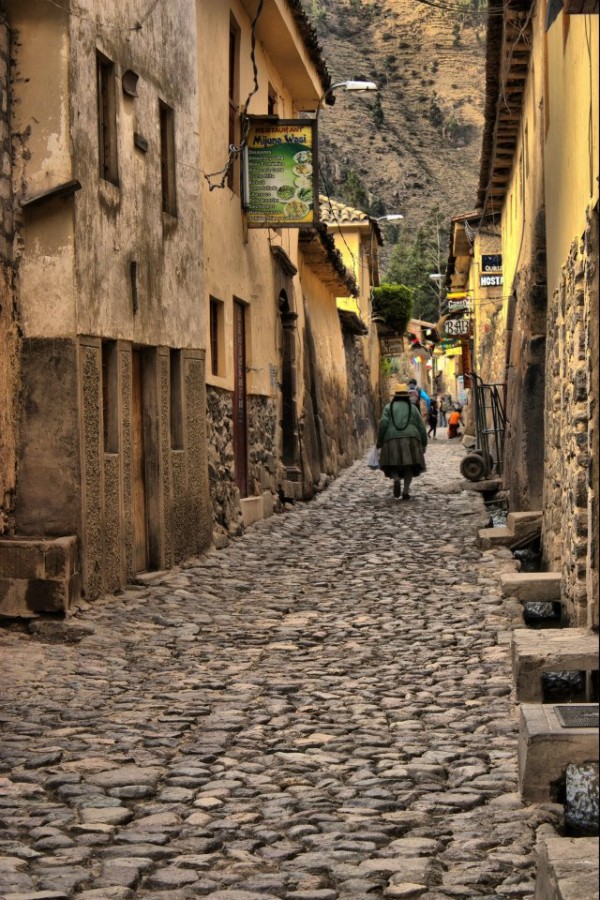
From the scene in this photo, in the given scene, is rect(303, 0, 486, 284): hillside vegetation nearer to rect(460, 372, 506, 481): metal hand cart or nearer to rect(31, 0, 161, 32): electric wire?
rect(460, 372, 506, 481): metal hand cart

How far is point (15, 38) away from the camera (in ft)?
31.6

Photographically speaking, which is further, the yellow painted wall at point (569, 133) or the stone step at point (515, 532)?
the stone step at point (515, 532)

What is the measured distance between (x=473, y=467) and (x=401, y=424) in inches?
82.8

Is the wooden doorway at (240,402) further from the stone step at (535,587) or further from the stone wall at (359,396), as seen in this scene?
the stone wall at (359,396)

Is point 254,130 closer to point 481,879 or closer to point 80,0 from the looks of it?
point 80,0

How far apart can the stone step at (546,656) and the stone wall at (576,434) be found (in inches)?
7.7

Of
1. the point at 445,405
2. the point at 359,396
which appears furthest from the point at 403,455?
the point at 445,405

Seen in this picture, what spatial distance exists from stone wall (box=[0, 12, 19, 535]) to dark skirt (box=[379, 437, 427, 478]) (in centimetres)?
992

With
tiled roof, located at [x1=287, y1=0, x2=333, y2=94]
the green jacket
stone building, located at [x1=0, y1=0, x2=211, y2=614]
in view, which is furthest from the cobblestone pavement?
tiled roof, located at [x1=287, y1=0, x2=333, y2=94]

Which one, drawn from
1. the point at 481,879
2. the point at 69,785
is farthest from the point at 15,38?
the point at 481,879

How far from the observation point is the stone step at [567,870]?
11.2ft

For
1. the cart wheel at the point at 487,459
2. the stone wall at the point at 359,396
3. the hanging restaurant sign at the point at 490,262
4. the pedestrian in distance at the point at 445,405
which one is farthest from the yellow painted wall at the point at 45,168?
the pedestrian in distance at the point at 445,405

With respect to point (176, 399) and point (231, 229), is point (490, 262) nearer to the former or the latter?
point (231, 229)

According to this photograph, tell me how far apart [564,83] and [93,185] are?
3618 millimetres
